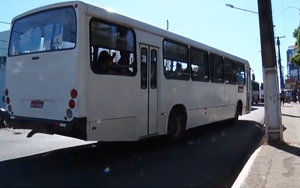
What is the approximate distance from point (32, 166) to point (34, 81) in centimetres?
179

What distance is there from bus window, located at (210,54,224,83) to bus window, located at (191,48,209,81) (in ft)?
1.89

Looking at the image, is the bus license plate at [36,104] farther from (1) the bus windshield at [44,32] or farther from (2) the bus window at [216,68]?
(2) the bus window at [216,68]

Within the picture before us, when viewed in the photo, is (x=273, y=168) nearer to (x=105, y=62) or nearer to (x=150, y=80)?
(x=150, y=80)

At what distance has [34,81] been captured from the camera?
8391 mm

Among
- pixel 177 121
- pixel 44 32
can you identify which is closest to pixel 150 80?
pixel 177 121

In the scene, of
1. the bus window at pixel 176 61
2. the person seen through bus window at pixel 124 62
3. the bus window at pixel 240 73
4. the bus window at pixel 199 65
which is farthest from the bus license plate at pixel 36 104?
the bus window at pixel 240 73

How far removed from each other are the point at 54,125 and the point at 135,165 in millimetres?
1855

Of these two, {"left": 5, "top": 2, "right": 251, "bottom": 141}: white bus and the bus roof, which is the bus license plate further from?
the bus roof

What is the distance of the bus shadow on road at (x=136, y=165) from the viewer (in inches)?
271

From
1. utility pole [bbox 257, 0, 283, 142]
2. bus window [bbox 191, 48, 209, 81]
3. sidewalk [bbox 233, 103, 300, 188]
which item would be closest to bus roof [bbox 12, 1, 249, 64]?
bus window [bbox 191, 48, 209, 81]

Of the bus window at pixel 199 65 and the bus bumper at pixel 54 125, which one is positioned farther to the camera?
the bus window at pixel 199 65

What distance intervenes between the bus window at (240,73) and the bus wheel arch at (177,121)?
6.77 metres

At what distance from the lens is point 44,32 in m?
8.36

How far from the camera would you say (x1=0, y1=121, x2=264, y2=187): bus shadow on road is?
689cm
